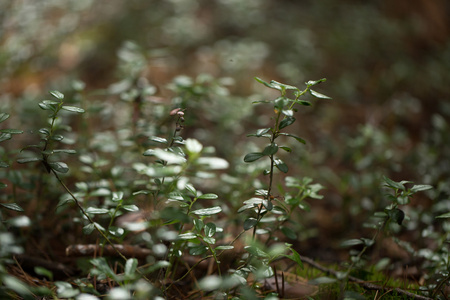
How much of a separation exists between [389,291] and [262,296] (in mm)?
587

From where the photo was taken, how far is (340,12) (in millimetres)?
6035

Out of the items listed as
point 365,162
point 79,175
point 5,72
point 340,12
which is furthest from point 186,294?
point 340,12

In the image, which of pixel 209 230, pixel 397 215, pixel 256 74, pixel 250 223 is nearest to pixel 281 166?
pixel 250 223

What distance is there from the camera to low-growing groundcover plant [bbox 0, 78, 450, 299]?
1310mm

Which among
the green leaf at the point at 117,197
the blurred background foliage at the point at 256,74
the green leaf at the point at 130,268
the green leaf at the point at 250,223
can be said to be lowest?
the blurred background foliage at the point at 256,74

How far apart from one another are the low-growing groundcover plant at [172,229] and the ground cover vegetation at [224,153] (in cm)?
1

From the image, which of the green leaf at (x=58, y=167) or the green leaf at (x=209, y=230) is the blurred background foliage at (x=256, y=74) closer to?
the green leaf at (x=58, y=167)

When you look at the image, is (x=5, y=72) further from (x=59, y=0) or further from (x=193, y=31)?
(x=193, y=31)

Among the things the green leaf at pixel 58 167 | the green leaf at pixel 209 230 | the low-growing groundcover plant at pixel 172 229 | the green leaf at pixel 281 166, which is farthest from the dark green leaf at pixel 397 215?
the green leaf at pixel 58 167

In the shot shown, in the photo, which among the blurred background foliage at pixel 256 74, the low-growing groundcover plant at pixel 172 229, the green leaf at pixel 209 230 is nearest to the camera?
the low-growing groundcover plant at pixel 172 229

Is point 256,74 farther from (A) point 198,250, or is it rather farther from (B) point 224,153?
(A) point 198,250

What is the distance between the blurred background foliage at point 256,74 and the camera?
2.52m

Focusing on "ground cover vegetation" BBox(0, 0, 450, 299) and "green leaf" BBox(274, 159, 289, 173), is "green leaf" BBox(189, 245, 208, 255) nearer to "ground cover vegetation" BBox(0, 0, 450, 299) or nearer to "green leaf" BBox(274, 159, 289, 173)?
"ground cover vegetation" BBox(0, 0, 450, 299)

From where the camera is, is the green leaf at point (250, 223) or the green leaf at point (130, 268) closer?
the green leaf at point (130, 268)
